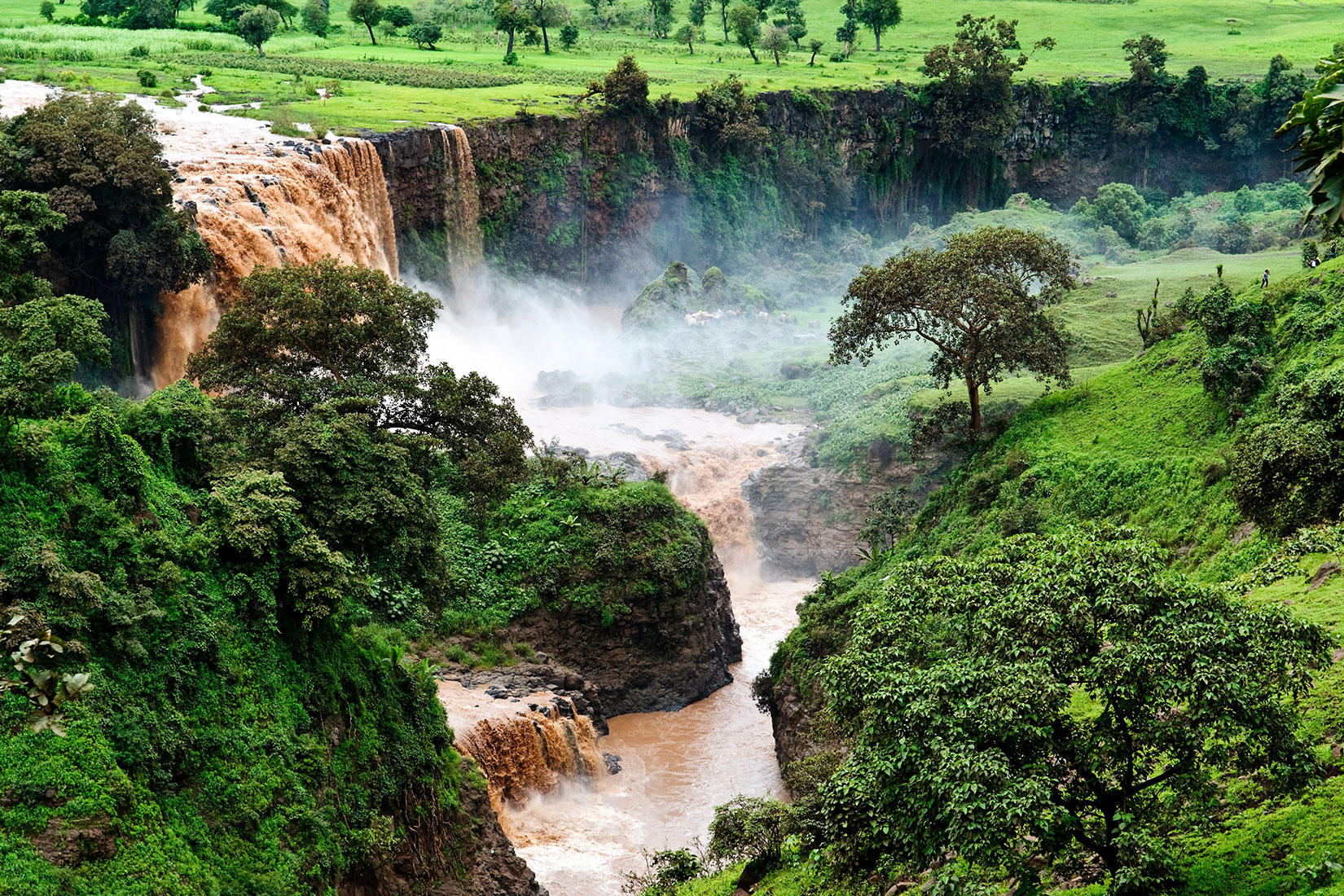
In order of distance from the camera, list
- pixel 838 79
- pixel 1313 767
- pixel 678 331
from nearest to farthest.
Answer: pixel 1313 767 < pixel 678 331 < pixel 838 79

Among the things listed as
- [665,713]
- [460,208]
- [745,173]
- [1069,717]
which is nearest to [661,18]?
[745,173]

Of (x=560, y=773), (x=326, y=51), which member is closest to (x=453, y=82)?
(x=326, y=51)

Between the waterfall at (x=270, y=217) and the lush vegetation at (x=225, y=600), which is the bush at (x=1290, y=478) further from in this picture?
the waterfall at (x=270, y=217)

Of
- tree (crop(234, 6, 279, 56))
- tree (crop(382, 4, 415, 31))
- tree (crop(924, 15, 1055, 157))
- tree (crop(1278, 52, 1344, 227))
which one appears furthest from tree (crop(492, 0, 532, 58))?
tree (crop(1278, 52, 1344, 227))

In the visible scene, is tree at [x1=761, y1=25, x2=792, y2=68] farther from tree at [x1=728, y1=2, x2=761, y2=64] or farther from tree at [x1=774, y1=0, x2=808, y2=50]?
tree at [x1=774, y1=0, x2=808, y2=50]

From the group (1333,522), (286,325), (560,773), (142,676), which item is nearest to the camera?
(142,676)

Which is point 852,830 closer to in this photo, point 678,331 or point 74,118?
point 74,118
